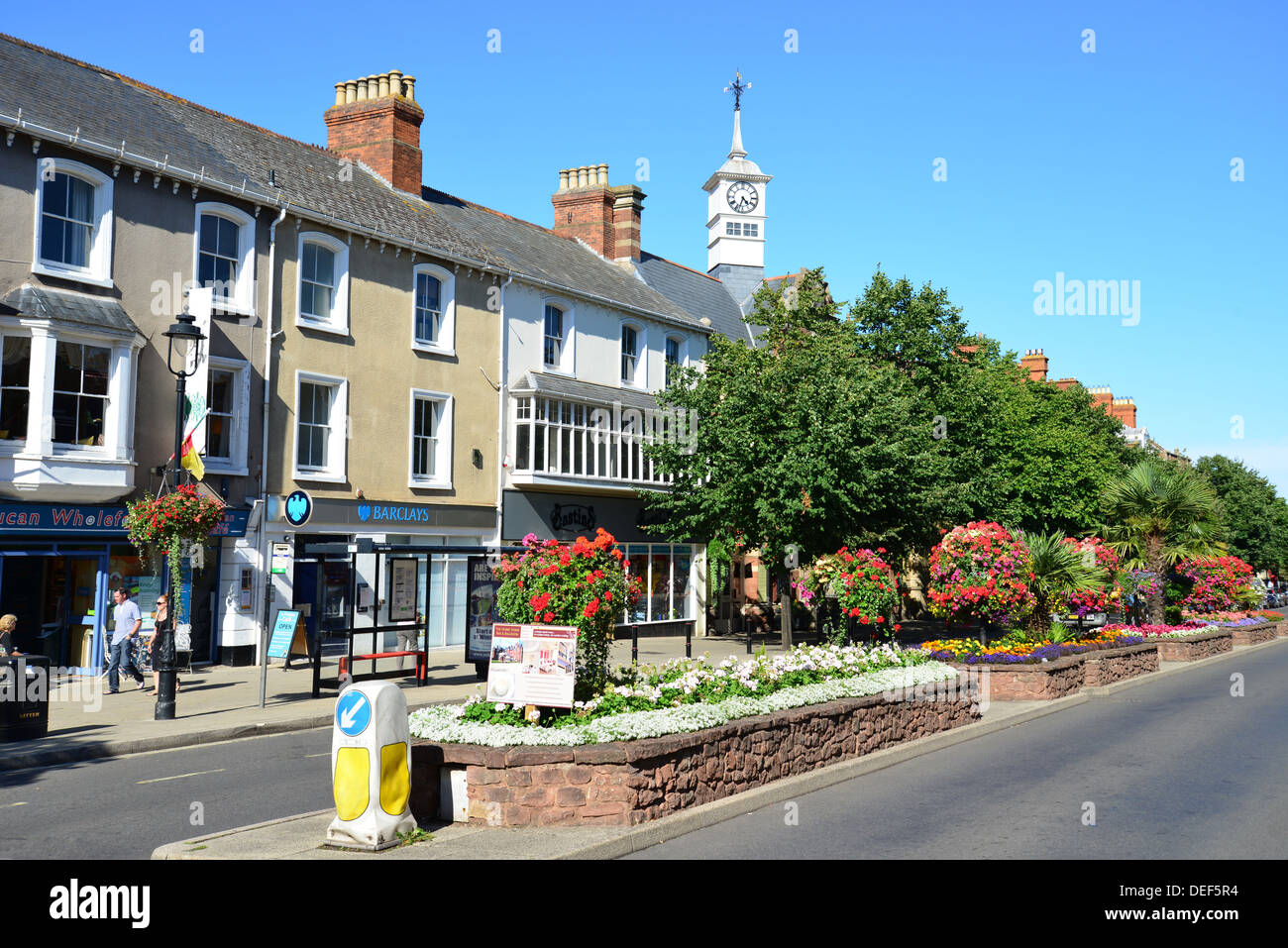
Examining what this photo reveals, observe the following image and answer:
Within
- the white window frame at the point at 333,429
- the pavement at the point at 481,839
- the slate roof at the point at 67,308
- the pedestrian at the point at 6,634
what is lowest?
the pavement at the point at 481,839

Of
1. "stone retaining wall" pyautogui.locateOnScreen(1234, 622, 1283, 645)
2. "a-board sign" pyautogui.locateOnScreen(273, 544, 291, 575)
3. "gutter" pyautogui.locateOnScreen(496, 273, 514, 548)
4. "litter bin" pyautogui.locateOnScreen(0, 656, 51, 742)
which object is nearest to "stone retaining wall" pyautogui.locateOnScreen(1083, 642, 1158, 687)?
"stone retaining wall" pyautogui.locateOnScreen(1234, 622, 1283, 645)

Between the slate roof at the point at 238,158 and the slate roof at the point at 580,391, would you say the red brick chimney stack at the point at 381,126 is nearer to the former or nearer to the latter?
the slate roof at the point at 238,158

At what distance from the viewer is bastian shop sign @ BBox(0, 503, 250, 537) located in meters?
18.4

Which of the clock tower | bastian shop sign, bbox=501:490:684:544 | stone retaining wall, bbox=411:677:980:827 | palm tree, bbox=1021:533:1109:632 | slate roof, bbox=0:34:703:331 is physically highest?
Result: the clock tower

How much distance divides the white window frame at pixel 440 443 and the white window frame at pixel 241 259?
5125 millimetres

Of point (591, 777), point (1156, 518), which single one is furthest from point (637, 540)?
point (591, 777)

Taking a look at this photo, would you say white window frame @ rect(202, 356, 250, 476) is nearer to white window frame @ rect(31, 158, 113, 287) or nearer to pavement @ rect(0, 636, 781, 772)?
white window frame @ rect(31, 158, 113, 287)

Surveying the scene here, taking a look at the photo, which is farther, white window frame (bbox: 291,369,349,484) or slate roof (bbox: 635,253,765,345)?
slate roof (bbox: 635,253,765,345)

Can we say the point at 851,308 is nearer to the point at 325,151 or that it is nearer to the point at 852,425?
the point at 852,425

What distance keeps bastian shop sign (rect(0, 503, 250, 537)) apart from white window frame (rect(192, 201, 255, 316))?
494 centimetres

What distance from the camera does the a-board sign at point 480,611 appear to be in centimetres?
1962

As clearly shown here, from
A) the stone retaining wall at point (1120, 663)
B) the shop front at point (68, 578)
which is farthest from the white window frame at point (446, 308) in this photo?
the stone retaining wall at point (1120, 663)

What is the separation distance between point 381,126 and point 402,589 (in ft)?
49.5
